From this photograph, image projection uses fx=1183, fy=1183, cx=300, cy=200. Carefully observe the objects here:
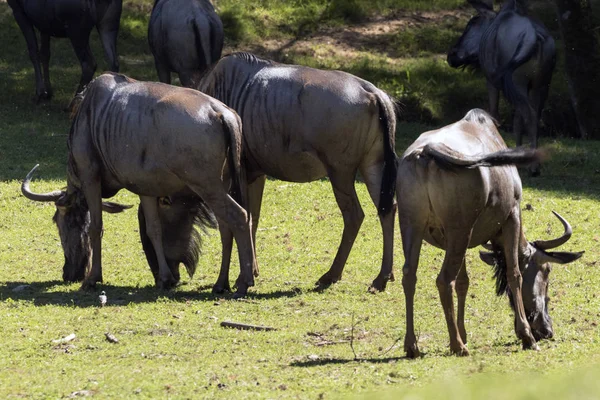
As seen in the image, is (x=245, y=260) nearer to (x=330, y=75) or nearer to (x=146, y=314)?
(x=146, y=314)

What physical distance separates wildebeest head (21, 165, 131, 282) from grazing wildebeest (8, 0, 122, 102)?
772 cm

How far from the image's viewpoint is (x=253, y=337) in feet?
28.8

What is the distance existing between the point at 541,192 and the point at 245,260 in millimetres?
6070

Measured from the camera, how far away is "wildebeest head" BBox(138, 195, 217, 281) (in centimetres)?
1107

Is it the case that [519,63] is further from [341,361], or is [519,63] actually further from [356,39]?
[341,361]

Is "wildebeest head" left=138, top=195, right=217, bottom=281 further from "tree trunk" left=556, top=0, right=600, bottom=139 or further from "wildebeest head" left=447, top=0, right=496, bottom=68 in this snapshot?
"tree trunk" left=556, top=0, right=600, bottom=139

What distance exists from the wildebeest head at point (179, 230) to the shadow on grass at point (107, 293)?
1.13 ft

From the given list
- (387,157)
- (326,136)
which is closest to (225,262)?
(326,136)

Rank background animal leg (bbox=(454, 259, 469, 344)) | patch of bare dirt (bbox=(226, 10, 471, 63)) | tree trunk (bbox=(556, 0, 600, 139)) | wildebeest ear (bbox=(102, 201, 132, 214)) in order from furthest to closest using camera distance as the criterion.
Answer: patch of bare dirt (bbox=(226, 10, 471, 63))
tree trunk (bbox=(556, 0, 600, 139))
wildebeest ear (bbox=(102, 201, 132, 214))
background animal leg (bbox=(454, 259, 469, 344))

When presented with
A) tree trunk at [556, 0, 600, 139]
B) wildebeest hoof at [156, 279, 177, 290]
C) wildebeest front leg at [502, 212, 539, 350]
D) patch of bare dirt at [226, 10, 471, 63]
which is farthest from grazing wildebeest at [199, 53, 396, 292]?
patch of bare dirt at [226, 10, 471, 63]

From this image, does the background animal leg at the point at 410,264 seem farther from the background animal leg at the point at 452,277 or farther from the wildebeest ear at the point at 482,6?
the wildebeest ear at the point at 482,6

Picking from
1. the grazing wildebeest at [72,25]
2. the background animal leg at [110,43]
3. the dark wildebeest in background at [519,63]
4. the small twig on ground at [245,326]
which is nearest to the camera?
the small twig on ground at [245,326]

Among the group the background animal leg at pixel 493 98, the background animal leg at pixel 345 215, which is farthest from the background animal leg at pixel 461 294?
the background animal leg at pixel 493 98

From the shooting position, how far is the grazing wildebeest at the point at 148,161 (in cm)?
1020
